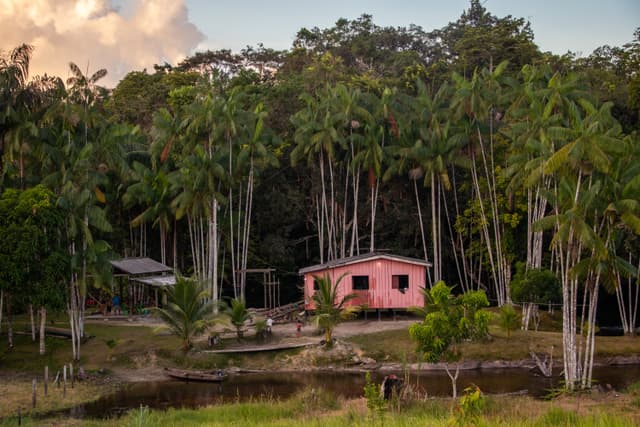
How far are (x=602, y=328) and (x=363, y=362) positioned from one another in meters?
16.9

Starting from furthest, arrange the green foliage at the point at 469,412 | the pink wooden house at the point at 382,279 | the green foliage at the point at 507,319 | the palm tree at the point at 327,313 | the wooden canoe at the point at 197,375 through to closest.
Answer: the pink wooden house at the point at 382,279 < the palm tree at the point at 327,313 < the green foliage at the point at 507,319 < the wooden canoe at the point at 197,375 < the green foliage at the point at 469,412

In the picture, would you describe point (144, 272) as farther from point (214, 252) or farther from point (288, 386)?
point (288, 386)

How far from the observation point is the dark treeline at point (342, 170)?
32406 millimetres

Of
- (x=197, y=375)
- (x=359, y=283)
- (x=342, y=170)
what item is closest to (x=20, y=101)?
(x=197, y=375)

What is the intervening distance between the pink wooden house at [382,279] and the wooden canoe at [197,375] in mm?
10647

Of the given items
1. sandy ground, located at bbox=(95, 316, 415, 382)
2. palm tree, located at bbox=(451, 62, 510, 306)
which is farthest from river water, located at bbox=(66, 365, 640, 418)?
palm tree, located at bbox=(451, 62, 510, 306)

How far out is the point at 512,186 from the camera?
40.6 m

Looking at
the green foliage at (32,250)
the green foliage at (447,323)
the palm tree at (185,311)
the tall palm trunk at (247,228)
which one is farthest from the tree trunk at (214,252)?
the green foliage at (447,323)

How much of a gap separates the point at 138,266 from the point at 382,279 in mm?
14301

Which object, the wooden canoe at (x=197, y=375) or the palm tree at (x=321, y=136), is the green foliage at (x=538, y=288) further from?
the wooden canoe at (x=197, y=375)

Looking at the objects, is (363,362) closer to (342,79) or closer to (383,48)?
(342,79)

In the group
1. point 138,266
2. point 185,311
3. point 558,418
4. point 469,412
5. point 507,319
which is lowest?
point 558,418

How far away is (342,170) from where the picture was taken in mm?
53688

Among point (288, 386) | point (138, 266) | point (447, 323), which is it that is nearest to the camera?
point (447, 323)
